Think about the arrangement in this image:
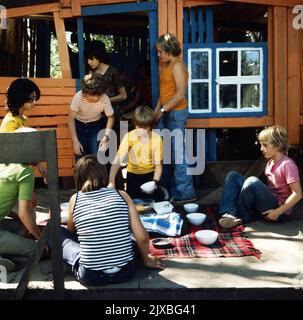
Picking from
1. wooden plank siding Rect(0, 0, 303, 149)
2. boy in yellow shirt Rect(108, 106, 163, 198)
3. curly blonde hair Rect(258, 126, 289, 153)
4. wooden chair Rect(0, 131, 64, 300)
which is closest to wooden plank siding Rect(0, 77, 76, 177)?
wooden plank siding Rect(0, 0, 303, 149)

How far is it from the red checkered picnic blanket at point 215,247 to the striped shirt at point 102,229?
2.37 ft

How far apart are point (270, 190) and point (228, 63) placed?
2.28m

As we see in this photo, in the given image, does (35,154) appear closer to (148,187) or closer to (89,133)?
(148,187)

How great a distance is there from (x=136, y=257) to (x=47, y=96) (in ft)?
10.7

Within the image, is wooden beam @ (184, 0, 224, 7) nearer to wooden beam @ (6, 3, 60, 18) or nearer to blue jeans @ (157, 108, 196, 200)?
blue jeans @ (157, 108, 196, 200)

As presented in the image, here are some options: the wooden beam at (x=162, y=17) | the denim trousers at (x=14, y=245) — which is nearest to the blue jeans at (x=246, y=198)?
the denim trousers at (x=14, y=245)

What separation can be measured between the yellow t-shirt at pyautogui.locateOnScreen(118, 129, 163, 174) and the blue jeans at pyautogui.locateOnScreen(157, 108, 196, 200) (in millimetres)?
469

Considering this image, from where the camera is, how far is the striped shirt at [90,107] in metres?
5.67

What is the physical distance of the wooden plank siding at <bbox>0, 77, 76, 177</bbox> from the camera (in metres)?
6.33

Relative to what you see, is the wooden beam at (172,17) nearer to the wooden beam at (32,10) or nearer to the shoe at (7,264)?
the wooden beam at (32,10)

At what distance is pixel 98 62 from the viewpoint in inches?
236
